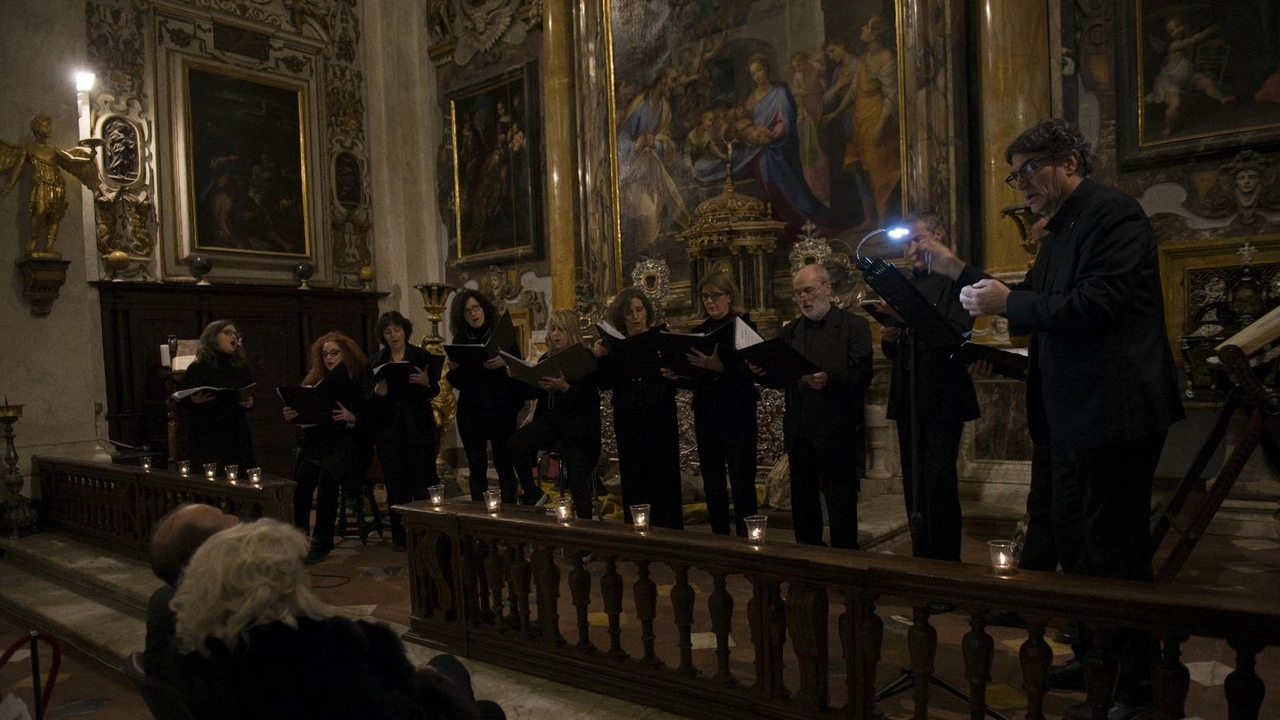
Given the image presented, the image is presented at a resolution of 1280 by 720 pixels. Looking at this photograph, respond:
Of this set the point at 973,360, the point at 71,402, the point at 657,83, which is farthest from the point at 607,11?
the point at 973,360

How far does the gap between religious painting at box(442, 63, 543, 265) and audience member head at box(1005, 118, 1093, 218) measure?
799cm

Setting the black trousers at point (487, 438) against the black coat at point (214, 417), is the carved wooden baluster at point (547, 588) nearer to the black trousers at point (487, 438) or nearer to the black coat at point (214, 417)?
the black trousers at point (487, 438)

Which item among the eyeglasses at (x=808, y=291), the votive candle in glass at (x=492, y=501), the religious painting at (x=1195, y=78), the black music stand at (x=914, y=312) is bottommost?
the votive candle in glass at (x=492, y=501)

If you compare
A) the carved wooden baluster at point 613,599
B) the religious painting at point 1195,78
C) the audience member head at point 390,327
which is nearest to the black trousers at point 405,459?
the audience member head at point 390,327

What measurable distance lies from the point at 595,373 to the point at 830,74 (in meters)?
4.25

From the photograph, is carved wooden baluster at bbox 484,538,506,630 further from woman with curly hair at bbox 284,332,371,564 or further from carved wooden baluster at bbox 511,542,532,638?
woman with curly hair at bbox 284,332,371,564

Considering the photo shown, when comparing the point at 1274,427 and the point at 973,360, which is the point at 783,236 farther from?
the point at 1274,427

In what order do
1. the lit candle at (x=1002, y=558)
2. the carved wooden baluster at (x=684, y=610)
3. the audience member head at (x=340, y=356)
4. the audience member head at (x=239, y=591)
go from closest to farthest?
the audience member head at (x=239, y=591)
the lit candle at (x=1002, y=558)
the carved wooden baluster at (x=684, y=610)
the audience member head at (x=340, y=356)

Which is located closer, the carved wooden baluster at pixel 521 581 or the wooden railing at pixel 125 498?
the carved wooden baluster at pixel 521 581

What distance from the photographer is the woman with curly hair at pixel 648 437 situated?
428 centimetres

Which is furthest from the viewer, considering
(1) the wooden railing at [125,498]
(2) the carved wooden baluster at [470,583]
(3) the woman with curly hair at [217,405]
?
(3) the woman with curly hair at [217,405]

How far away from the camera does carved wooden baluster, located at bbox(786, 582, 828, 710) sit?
226 centimetres

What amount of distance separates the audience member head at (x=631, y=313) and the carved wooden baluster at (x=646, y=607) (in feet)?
6.47

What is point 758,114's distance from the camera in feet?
25.6
